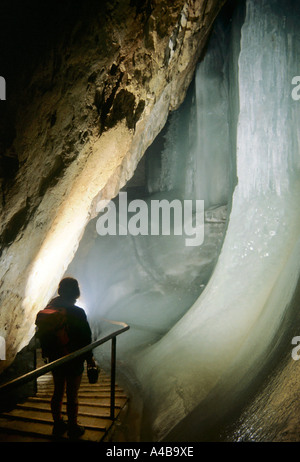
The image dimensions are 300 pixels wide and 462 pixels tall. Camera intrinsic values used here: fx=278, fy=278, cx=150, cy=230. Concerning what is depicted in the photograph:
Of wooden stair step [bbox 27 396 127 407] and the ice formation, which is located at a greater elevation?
the ice formation

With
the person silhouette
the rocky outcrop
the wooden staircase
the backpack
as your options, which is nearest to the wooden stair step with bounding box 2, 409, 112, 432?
the wooden staircase

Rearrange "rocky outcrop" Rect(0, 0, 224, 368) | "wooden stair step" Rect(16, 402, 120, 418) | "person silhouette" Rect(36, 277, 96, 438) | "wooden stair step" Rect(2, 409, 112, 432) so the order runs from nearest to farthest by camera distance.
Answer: "rocky outcrop" Rect(0, 0, 224, 368)
"person silhouette" Rect(36, 277, 96, 438)
"wooden stair step" Rect(2, 409, 112, 432)
"wooden stair step" Rect(16, 402, 120, 418)

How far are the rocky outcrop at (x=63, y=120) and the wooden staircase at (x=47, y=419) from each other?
0.95 m

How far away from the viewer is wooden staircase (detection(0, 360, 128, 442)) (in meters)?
2.51

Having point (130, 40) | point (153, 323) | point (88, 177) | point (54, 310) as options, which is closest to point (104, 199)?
point (88, 177)

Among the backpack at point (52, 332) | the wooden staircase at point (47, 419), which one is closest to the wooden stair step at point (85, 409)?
the wooden staircase at point (47, 419)

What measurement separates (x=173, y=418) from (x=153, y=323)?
4.77 meters

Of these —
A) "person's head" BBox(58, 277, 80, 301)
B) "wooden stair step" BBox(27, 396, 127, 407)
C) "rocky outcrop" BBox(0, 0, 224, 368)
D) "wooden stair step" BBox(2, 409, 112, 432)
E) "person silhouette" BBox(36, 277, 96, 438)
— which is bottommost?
"wooden stair step" BBox(27, 396, 127, 407)

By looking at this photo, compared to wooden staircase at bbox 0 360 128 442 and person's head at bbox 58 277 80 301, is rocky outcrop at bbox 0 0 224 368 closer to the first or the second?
person's head at bbox 58 277 80 301

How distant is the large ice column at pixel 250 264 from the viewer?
9.72 ft

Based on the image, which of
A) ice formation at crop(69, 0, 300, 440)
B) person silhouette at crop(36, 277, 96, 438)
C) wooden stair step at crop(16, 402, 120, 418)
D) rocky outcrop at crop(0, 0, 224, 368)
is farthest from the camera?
ice formation at crop(69, 0, 300, 440)

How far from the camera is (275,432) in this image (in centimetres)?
193

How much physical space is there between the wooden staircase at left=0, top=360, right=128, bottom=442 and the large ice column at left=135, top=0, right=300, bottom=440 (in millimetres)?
512
